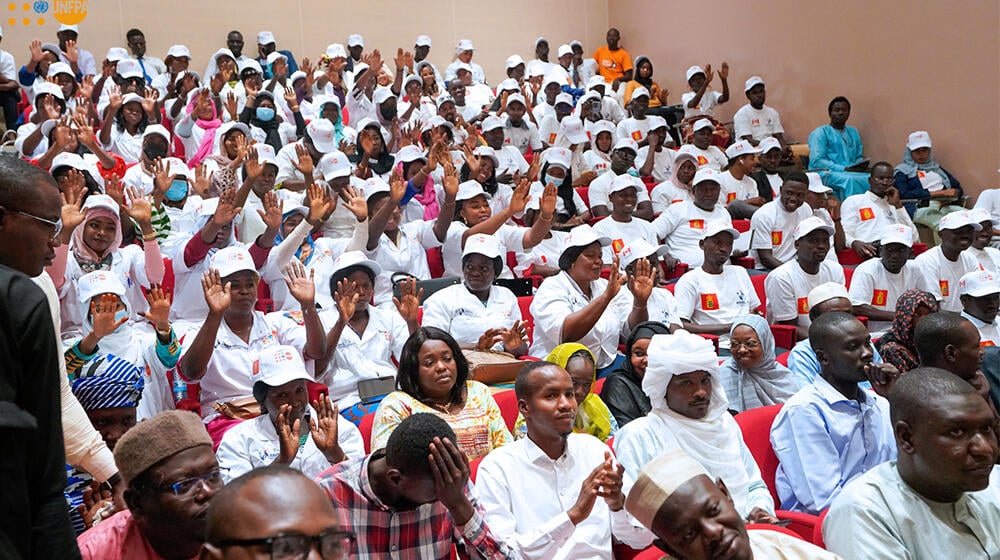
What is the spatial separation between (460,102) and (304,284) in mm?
7344

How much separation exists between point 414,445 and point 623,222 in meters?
5.21

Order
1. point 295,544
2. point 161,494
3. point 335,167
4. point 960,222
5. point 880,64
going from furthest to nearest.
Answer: point 880,64, point 335,167, point 960,222, point 161,494, point 295,544

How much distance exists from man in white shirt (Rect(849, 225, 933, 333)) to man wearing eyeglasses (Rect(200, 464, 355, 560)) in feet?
17.6

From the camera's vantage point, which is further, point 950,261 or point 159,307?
point 950,261

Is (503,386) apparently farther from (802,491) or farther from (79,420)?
(79,420)

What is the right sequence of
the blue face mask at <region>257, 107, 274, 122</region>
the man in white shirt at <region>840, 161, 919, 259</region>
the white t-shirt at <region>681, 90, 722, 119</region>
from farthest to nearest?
the white t-shirt at <region>681, 90, 722, 119</region> → the blue face mask at <region>257, 107, 274, 122</region> → the man in white shirt at <region>840, 161, 919, 259</region>

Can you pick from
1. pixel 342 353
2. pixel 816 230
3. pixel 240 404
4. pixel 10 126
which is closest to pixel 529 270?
pixel 816 230

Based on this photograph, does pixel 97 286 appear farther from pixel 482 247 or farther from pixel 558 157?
pixel 558 157

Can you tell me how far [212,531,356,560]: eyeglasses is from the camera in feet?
4.15

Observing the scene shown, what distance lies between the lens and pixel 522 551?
268 centimetres

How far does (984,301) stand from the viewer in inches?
202

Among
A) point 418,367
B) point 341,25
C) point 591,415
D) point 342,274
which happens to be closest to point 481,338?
point 342,274

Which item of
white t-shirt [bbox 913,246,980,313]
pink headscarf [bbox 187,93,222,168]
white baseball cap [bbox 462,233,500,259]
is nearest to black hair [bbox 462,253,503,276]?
white baseball cap [bbox 462,233,500,259]

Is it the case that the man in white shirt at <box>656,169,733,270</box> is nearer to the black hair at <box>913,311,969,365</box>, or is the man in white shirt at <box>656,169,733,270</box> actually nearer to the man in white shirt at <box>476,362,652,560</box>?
the black hair at <box>913,311,969,365</box>
